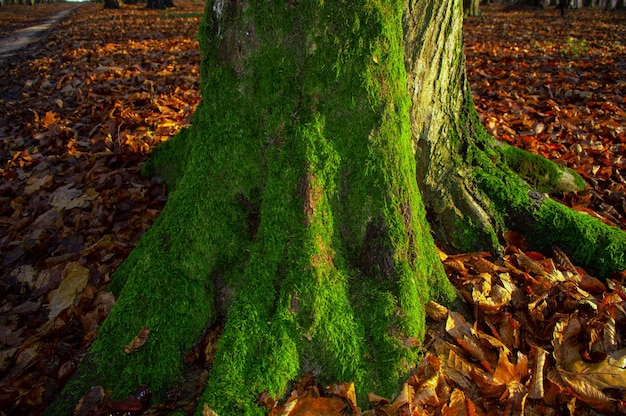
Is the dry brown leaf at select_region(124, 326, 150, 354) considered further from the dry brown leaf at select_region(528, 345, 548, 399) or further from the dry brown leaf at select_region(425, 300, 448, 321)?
the dry brown leaf at select_region(528, 345, 548, 399)

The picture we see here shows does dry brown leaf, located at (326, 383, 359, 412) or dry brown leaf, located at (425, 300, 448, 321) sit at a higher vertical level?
dry brown leaf, located at (425, 300, 448, 321)

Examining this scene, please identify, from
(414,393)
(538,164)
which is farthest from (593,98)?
(414,393)

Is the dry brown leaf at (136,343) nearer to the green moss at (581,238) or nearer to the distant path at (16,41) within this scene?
the green moss at (581,238)

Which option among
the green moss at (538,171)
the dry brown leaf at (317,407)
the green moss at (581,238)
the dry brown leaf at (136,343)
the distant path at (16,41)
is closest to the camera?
the dry brown leaf at (317,407)

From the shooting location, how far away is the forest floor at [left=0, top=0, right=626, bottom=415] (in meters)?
2.09

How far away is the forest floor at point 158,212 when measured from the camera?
2094 millimetres

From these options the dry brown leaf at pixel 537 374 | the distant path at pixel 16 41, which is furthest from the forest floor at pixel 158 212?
the distant path at pixel 16 41

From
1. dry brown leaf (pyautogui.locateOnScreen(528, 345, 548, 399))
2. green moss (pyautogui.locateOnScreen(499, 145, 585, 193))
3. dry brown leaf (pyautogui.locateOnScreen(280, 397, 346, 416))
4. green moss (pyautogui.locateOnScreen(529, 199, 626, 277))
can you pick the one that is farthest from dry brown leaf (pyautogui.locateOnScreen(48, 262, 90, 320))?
green moss (pyautogui.locateOnScreen(499, 145, 585, 193))

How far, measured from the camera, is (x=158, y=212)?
12.1ft

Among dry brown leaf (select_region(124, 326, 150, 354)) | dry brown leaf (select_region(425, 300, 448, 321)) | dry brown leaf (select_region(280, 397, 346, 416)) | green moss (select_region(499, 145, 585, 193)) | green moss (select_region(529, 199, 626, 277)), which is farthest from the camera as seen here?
green moss (select_region(499, 145, 585, 193))

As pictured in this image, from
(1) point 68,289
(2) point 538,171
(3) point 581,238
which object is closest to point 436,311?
(3) point 581,238

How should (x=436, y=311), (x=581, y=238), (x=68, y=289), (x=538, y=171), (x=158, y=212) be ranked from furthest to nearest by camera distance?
(x=538, y=171) < (x=158, y=212) < (x=68, y=289) < (x=581, y=238) < (x=436, y=311)

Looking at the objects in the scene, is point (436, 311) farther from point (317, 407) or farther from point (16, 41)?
point (16, 41)

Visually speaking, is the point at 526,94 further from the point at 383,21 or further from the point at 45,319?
the point at 45,319
